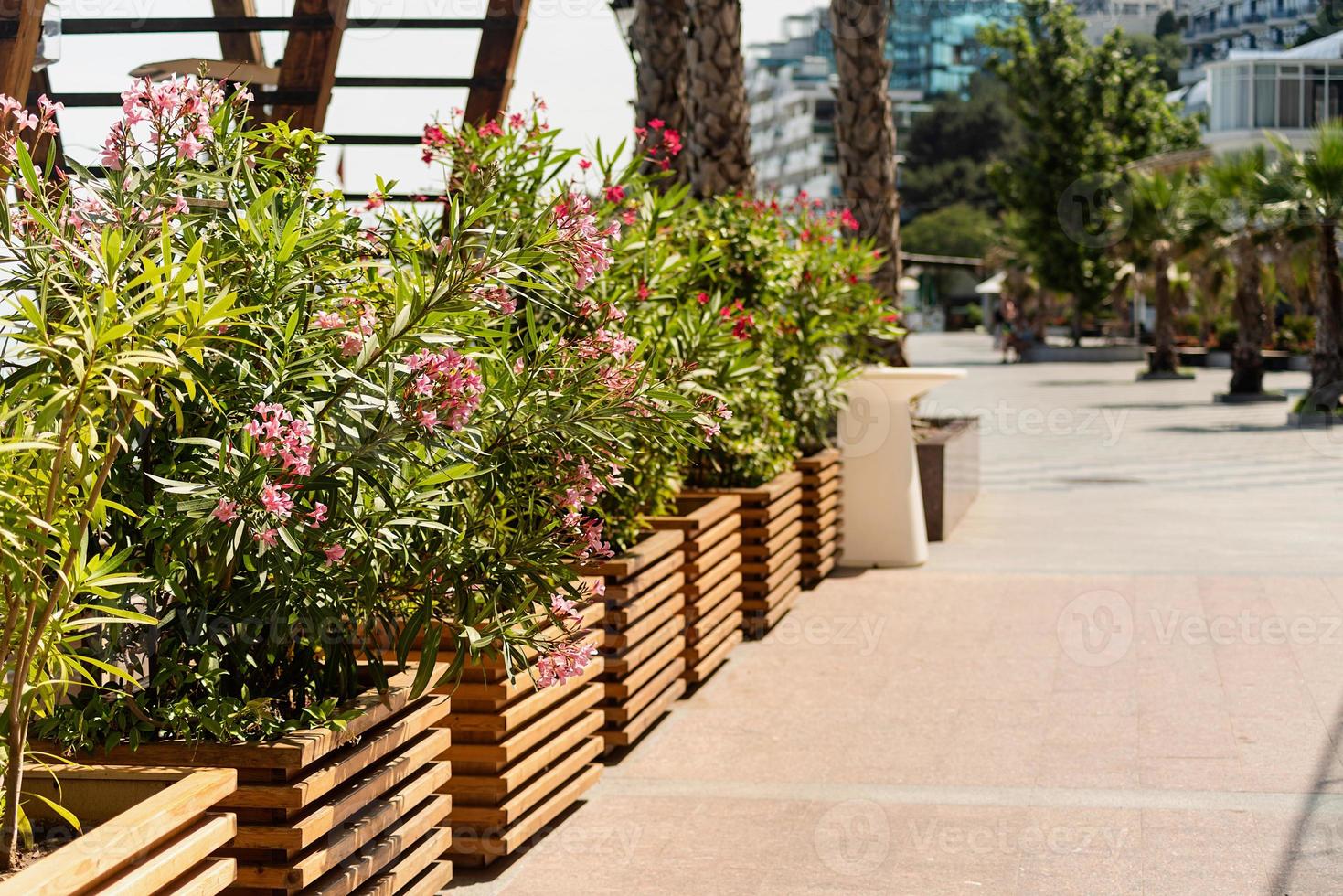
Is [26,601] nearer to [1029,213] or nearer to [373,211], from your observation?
[373,211]

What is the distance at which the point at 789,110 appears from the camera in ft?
518

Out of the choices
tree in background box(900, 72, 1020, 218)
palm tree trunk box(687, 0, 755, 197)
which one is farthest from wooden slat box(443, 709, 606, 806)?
tree in background box(900, 72, 1020, 218)

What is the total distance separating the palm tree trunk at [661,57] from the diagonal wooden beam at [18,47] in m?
5.75

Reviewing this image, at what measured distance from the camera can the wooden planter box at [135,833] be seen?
2514mm

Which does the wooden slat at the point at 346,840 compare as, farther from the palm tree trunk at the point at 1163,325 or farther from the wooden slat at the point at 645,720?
the palm tree trunk at the point at 1163,325

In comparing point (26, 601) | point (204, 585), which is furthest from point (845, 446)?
point (26, 601)

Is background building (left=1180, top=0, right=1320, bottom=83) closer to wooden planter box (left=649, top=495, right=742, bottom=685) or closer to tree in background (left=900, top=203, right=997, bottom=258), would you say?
tree in background (left=900, top=203, right=997, bottom=258)

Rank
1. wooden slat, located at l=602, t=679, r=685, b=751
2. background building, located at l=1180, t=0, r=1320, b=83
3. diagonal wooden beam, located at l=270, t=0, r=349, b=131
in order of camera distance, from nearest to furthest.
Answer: wooden slat, located at l=602, t=679, r=685, b=751 < diagonal wooden beam, located at l=270, t=0, r=349, b=131 < background building, located at l=1180, t=0, r=1320, b=83

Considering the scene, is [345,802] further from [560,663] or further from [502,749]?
[502,749]

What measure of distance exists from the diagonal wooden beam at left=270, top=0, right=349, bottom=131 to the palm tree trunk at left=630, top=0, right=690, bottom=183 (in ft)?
11.7

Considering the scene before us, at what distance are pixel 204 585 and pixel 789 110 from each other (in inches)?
6242

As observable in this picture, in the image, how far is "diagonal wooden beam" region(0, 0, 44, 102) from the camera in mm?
5324

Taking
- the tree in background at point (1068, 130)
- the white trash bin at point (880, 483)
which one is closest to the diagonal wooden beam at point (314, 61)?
the white trash bin at point (880, 483)

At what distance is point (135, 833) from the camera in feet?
8.72
